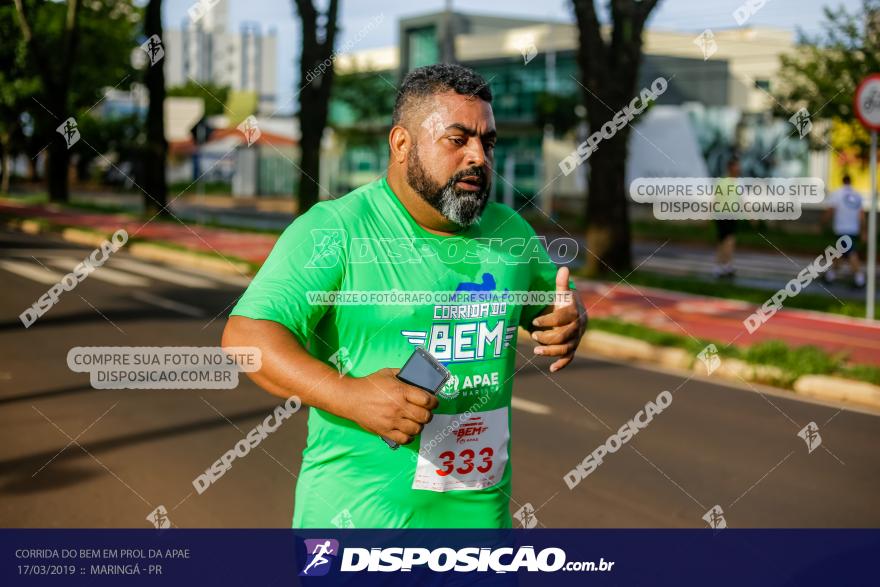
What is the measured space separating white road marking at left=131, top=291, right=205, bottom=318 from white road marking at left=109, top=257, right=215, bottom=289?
1.56 m

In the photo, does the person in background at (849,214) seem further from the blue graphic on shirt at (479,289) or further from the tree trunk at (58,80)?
the tree trunk at (58,80)

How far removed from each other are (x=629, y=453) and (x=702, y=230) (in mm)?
26981

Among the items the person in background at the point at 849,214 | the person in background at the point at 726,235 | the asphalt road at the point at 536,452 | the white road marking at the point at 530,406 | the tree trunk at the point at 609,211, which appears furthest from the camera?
the person in background at the point at 726,235

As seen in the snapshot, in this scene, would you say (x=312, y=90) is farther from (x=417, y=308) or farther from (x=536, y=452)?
(x=417, y=308)

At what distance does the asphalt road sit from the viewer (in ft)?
19.9

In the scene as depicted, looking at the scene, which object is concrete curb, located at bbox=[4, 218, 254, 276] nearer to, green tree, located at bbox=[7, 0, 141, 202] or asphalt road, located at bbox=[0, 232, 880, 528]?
green tree, located at bbox=[7, 0, 141, 202]

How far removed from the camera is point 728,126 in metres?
40.9

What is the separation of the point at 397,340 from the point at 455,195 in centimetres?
39

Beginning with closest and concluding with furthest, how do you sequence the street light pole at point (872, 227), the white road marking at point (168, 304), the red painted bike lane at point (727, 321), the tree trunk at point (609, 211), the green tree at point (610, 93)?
the red painted bike lane at point (727, 321) < the street light pole at point (872, 227) < the white road marking at point (168, 304) < the green tree at point (610, 93) < the tree trunk at point (609, 211)

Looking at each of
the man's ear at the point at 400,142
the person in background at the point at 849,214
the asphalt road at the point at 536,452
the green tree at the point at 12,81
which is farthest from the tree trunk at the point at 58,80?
the man's ear at the point at 400,142

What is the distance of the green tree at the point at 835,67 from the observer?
24250mm

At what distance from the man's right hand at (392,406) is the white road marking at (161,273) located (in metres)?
14.8

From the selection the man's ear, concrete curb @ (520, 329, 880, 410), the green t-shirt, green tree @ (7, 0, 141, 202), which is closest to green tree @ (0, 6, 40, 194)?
green tree @ (7, 0, 141, 202)

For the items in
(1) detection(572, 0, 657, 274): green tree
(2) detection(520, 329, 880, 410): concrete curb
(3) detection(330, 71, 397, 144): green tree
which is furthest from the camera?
(3) detection(330, 71, 397, 144): green tree
